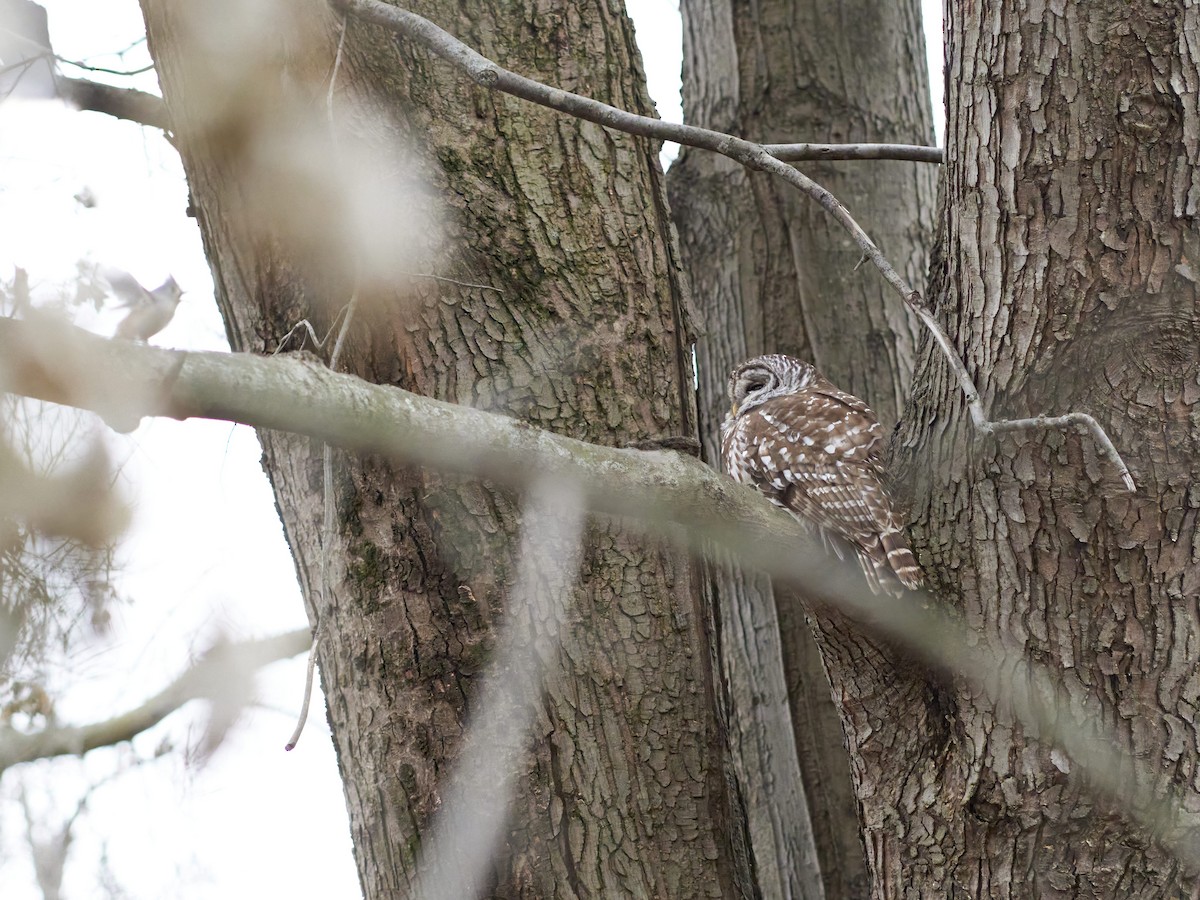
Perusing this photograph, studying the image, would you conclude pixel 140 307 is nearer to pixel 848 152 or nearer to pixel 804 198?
pixel 848 152

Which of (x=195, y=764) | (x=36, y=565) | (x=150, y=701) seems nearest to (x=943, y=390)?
(x=36, y=565)

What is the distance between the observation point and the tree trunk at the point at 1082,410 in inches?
102

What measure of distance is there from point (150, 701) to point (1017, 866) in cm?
380

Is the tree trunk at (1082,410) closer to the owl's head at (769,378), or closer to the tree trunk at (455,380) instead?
the tree trunk at (455,380)

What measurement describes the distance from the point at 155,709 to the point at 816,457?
3.10 m

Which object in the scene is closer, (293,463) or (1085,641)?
(1085,641)

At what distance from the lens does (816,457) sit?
3941 mm

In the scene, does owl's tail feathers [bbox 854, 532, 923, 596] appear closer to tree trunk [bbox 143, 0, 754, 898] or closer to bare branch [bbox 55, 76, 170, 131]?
tree trunk [bbox 143, 0, 754, 898]

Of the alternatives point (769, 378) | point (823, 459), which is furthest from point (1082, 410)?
point (769, 378)

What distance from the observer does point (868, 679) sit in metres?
2.88

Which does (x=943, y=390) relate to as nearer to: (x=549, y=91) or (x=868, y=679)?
(x=868, y=679)

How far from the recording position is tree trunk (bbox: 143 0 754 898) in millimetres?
3012

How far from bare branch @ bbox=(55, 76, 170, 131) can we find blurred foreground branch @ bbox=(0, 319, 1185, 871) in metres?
2.21

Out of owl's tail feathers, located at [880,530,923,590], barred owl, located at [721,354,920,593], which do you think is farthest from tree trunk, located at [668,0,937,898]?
owl's tail feathers, located at [880,530,923,590]
